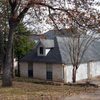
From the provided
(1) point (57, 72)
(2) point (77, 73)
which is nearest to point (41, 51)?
(1) point (57, 72)

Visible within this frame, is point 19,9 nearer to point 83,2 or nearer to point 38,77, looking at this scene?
point 83,2

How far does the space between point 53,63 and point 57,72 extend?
4.14 feet

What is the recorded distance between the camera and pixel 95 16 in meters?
21.4

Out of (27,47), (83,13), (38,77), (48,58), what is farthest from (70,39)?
(83,13)

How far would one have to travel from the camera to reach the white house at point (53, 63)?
40344 millimetres

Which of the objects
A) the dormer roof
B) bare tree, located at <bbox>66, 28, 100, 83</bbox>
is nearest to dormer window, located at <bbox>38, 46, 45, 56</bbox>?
the dormer roof

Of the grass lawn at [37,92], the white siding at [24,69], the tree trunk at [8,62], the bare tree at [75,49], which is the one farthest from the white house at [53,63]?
the grass lawn at [37,92]

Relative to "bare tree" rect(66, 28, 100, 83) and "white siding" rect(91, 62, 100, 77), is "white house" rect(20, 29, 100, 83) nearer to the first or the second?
"white siding" rect(91, 62, 100, 77)

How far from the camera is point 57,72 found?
133ft

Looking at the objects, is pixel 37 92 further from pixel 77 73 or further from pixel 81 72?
pixel 81 72

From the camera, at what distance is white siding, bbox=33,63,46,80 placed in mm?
42156

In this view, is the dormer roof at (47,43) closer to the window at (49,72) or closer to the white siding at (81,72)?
the window at (49,72)

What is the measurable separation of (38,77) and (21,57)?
21.3 feet

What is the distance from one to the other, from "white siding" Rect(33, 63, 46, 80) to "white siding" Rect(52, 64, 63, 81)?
1757 millimetres
